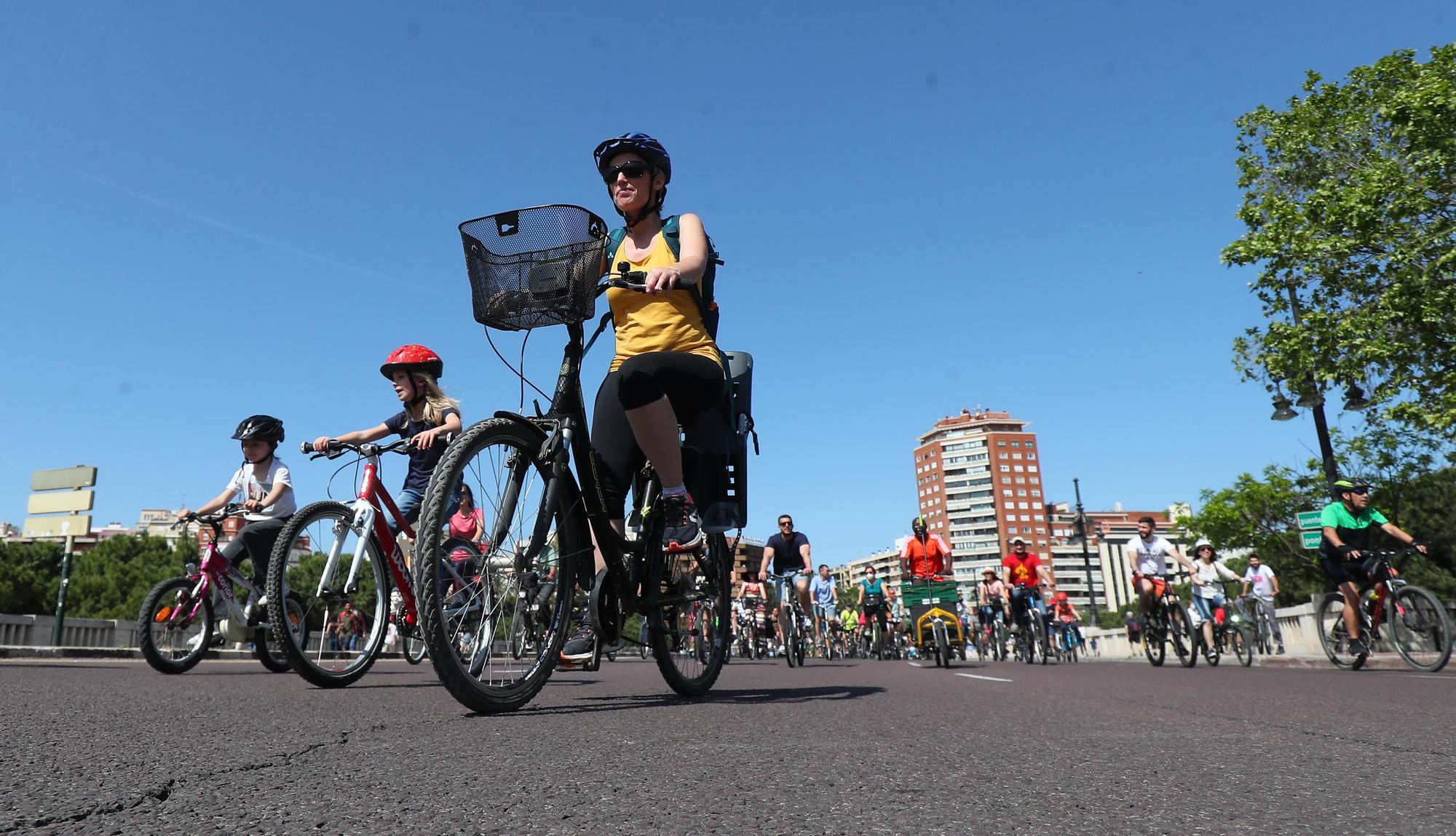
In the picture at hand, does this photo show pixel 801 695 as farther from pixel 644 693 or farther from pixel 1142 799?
pixel 1142 799

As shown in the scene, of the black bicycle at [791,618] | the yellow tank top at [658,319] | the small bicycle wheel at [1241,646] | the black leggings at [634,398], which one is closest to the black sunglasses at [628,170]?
the yellow tank top at [658,319]

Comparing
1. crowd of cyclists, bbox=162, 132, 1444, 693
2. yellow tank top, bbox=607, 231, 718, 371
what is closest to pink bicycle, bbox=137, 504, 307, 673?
crowd of cyclists, bbox=162, 132, 1444, 693

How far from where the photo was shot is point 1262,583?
615 inches

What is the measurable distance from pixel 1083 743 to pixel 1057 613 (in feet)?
64.4

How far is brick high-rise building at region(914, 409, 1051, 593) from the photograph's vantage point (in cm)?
17188

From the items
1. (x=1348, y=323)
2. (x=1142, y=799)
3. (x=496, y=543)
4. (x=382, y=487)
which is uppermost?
(x=1348, y=323)

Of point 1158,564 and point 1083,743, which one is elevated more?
point 1158,564

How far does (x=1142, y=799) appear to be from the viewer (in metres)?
1.68

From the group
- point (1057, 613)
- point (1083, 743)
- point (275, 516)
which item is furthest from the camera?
point (1057, 613)

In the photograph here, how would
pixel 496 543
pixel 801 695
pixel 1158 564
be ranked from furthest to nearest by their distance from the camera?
pixel 1158 564 → pixel 801 695 → pixel 496 543

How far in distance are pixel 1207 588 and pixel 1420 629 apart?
5.37 m

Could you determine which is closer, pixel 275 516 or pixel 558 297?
pixel 558 297

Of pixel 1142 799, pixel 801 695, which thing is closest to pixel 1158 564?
pixel 801 695

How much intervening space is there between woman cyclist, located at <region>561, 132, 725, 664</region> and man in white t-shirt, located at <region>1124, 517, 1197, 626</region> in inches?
398
